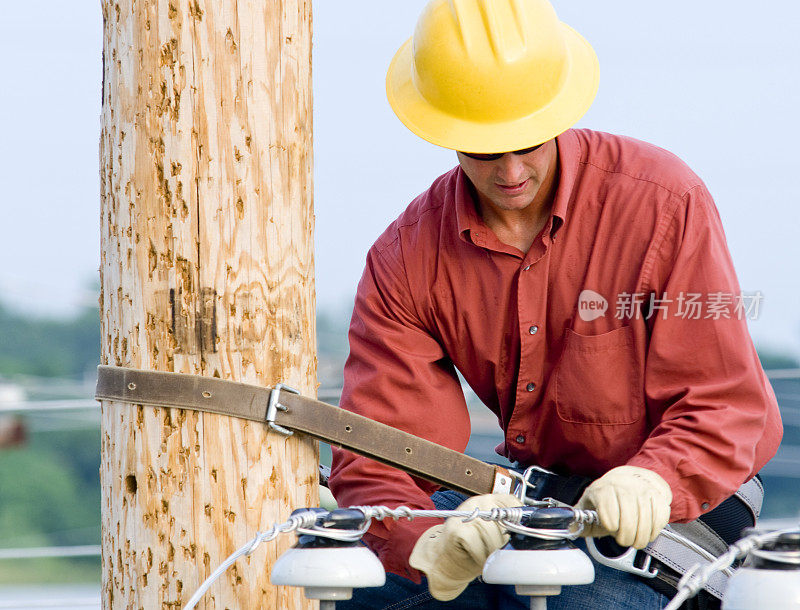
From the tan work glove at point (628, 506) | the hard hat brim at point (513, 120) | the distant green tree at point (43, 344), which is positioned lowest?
the distant green tree at point (43, 344)

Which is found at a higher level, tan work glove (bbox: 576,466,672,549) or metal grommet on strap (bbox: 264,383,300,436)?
metal grommet on strap (bbox: 264,383,300,436)

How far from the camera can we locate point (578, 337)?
2.27 m

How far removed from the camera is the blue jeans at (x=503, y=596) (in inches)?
84.9

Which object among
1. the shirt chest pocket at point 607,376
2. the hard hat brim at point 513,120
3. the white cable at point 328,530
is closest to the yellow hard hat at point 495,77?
the hard hat brim at point 513,120

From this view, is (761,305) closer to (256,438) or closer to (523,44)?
(523,44)

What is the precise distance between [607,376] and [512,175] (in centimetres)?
50

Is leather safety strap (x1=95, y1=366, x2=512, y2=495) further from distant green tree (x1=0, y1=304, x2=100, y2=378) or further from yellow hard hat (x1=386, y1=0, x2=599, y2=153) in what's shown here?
distant green tree (x1=0, y1=304, x2=100, y2=378)

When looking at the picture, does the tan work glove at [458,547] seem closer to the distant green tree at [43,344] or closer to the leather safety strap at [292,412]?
the leather safety strap at [292,412]

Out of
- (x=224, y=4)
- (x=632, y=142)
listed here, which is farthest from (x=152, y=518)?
(x=632, y=142)

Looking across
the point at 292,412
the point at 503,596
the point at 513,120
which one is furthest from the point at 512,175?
the point at 503,596

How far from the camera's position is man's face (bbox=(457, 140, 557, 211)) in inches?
88.2

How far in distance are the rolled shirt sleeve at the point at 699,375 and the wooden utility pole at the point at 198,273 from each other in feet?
2.66

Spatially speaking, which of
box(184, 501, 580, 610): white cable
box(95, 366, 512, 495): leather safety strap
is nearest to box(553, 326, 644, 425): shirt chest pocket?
box(95, 366, 512, 495): leather safety strap

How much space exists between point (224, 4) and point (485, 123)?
698 mm
